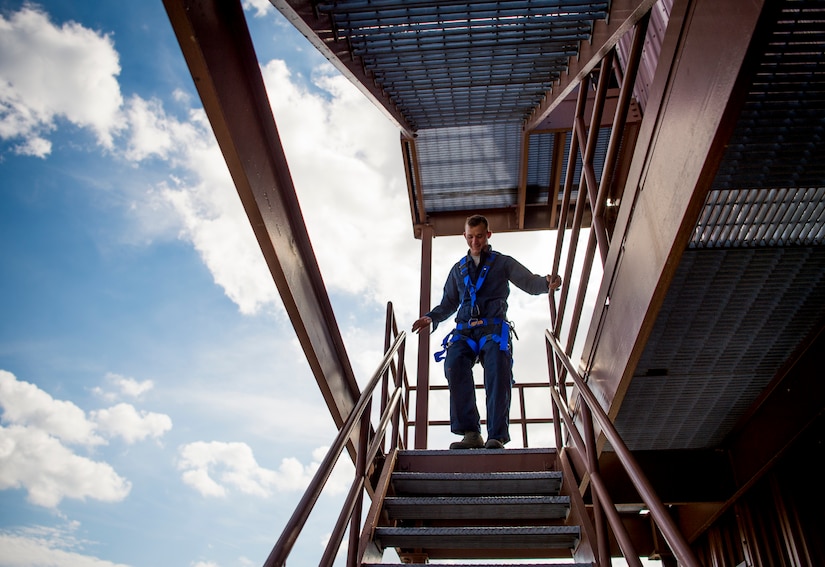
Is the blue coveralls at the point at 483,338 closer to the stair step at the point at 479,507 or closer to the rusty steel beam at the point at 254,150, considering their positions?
the stair step at the point at 479,507

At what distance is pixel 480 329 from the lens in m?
4.63

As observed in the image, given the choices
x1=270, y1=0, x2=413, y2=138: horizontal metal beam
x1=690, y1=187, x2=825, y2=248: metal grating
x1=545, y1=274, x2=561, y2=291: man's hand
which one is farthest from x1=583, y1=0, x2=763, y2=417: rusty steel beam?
x1=270, y1=0, x2=413, y2=138: horizontal metal beam

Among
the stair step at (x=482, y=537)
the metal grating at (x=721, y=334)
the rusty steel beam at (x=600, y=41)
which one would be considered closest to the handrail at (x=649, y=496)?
the metal grating at (x=721, y=334)

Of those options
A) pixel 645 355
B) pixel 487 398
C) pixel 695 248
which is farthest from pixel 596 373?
pixel 695 248

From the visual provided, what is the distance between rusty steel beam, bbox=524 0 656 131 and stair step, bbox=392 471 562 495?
2.55 meters

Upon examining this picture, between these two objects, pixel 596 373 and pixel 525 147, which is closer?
pixel 596 373

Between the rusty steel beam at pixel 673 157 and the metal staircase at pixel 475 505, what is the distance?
928 mm

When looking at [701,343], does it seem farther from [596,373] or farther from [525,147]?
[525,147]

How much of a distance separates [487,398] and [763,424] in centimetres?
179

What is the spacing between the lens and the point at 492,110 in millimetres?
4867

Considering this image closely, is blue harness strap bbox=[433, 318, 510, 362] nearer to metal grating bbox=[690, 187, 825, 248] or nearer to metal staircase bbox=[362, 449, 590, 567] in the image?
metal staircase bbox=[362, 449, 590, 567]

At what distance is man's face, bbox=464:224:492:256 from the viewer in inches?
194

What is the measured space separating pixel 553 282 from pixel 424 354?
267cm

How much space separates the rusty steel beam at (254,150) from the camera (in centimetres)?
208
